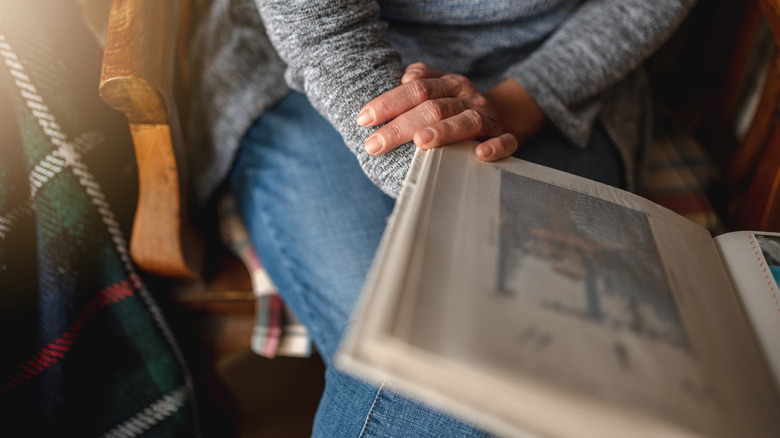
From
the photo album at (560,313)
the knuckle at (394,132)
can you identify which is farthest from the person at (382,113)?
the photo album at (560,313)

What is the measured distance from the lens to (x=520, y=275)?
0.82ft

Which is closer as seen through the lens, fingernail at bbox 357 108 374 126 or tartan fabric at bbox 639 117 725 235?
fingernail at bbox 357 108 374 126

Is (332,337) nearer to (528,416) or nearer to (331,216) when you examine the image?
(331,216)

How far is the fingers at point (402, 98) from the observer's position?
38cm

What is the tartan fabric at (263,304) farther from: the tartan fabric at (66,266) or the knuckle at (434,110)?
the knuckle at (434,110)

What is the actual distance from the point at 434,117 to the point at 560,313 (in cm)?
20

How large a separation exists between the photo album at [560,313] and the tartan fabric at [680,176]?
300 mm

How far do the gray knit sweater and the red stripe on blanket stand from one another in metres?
0.16

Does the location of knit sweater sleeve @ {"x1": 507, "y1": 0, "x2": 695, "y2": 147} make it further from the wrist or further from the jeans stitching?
the jeans stitching

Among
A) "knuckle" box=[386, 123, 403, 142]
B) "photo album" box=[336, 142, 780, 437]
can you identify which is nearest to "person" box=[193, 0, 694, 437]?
"knuckle" box=[386, 123, 403, 142]

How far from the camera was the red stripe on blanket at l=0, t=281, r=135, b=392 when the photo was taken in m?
0.45

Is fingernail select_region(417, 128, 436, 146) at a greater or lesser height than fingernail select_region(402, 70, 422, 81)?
lesser

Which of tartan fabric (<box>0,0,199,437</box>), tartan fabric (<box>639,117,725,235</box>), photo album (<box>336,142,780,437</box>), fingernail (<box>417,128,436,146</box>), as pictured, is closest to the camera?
photo album (<box>336,142,780,437</box>)

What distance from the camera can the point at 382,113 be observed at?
0.38 metres
